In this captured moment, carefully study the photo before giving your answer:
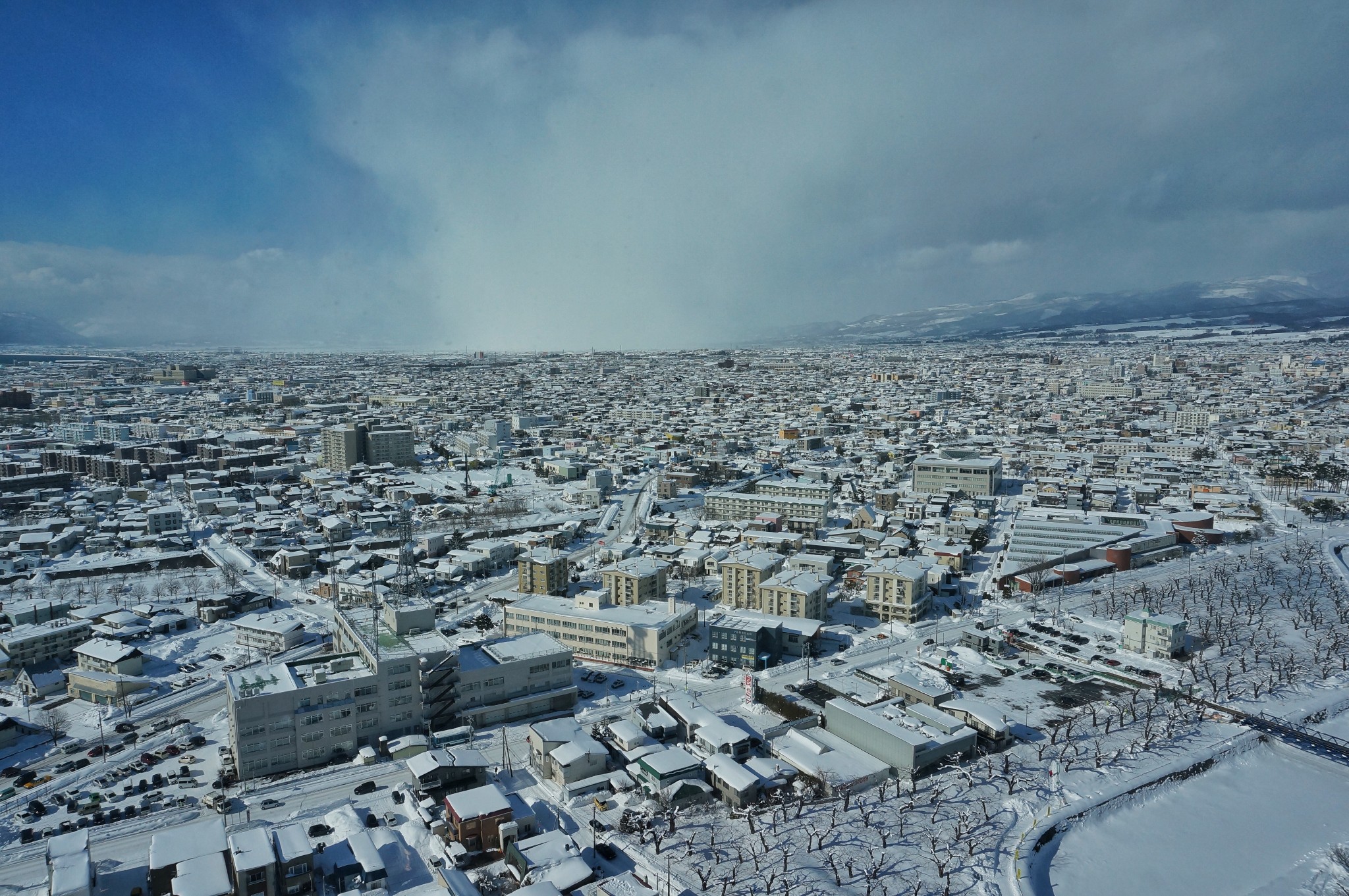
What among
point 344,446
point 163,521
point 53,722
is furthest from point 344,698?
point 344,446

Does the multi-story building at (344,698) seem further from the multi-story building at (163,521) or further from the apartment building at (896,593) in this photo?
the multi-story building at (163,521)

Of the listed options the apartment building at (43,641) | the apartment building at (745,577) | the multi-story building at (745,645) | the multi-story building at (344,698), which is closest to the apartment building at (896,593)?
the apartment building at (745,577)

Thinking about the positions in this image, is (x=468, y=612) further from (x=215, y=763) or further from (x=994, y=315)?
(x=994, y=315)

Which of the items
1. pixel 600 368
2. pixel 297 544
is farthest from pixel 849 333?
pixel 297 544

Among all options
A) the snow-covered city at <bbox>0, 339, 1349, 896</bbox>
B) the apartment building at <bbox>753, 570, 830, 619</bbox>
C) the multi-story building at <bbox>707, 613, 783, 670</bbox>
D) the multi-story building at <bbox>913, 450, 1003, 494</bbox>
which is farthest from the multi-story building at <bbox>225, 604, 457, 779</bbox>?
the multi-story building at <bbox>913, 450, 1003, 494</bbox>

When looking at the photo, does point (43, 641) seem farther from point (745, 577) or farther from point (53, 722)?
point (745, 577)

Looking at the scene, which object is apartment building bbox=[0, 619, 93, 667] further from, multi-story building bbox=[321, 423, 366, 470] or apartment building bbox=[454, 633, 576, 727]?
multi-story building bbox=[321, 423, 366, 470]

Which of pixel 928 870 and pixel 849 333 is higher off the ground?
pixel 849 333
